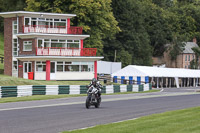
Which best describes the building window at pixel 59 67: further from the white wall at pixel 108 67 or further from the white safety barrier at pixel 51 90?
the white safety barrier at pixel 51 90

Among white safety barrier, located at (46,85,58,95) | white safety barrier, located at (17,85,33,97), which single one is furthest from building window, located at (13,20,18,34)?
white safety barrier, located at (17,85,33,97)

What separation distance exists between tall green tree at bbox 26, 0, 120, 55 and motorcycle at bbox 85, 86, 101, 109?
134 ft

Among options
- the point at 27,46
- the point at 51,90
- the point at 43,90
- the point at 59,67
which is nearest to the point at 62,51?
the point at 59,67

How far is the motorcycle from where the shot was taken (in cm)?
A: 2153

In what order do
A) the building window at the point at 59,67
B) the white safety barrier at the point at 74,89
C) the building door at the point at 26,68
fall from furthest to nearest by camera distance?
the building window at the point at 59,67, the building door at the point at 26,68, the white safety barrier at the point at 74,89

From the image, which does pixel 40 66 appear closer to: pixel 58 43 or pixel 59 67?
pixel 59 67

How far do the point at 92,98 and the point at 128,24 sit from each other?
64.3 metres

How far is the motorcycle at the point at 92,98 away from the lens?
2153cm

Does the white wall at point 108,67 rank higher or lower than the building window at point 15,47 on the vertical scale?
lower

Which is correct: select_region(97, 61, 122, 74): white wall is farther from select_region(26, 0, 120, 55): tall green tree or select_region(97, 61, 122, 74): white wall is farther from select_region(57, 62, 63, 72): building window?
select_region(57, 62, 63, 72): building window

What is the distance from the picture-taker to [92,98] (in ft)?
71.6

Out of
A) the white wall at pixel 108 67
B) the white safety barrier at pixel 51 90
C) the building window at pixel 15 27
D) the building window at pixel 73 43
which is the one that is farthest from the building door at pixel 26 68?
the white safety barrier at pixel 51 90

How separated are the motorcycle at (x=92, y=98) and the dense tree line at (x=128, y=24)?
40718mm

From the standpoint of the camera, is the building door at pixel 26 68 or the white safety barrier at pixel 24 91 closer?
the white safety barrier at pixel 24 91
